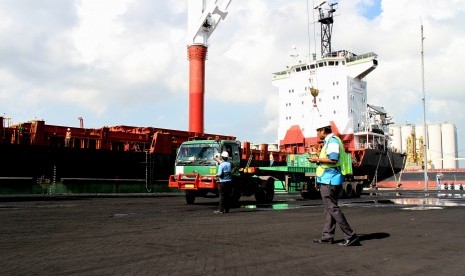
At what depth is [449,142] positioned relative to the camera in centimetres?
12575

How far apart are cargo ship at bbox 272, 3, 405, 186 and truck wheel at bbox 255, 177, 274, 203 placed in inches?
1071

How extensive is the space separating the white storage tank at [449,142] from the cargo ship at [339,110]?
84842mm

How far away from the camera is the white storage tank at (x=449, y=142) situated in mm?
123812

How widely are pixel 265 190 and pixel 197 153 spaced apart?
3924 millimetres

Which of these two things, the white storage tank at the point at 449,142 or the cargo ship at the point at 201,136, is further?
the white storage tank at the point at 449,142

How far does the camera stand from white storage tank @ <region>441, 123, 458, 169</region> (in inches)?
4875

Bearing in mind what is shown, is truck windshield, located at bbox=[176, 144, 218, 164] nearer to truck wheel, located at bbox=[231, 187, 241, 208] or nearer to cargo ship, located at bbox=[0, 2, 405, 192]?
truck wheel, located at bbox=[231, 187, 241, 208]

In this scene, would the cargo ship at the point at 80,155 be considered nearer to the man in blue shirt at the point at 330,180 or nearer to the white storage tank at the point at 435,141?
the man in blue shirt at the point at 330,180

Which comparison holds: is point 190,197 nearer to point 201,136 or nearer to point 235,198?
point 235,198

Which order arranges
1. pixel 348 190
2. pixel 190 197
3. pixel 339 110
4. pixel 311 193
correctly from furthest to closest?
pixel 339 110 → pixel 348 190 → pixel 311 193 → pixel 190 197

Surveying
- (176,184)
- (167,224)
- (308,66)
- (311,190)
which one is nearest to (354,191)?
(311,190)

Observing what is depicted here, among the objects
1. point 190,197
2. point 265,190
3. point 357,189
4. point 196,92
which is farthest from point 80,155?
point 357,189

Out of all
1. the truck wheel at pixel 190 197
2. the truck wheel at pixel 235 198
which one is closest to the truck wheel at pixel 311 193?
the truck wheel at pixel 235 198

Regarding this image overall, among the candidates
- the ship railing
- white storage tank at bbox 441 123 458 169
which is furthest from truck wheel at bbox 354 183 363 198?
white storage tank at bbox 441 123 458 169
